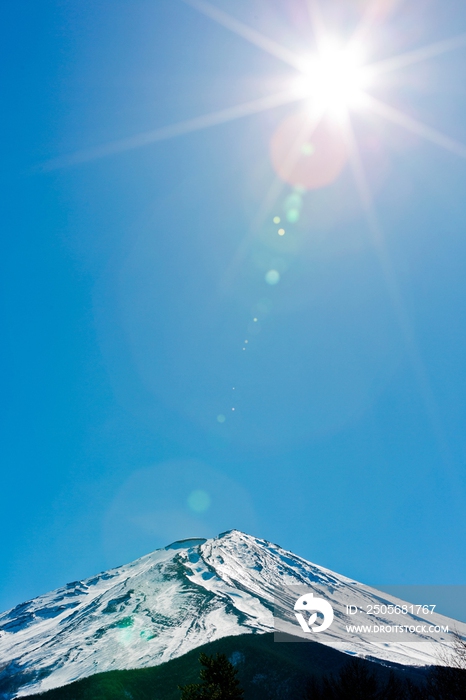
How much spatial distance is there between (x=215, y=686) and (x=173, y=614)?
153ft

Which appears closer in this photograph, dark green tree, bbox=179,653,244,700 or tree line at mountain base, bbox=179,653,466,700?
dark green tree, bbox=179,653,244,700

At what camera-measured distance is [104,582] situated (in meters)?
113

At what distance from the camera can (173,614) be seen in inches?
2805

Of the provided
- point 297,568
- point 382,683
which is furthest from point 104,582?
point 382,683

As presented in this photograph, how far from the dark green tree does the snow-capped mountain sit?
2786 cm
